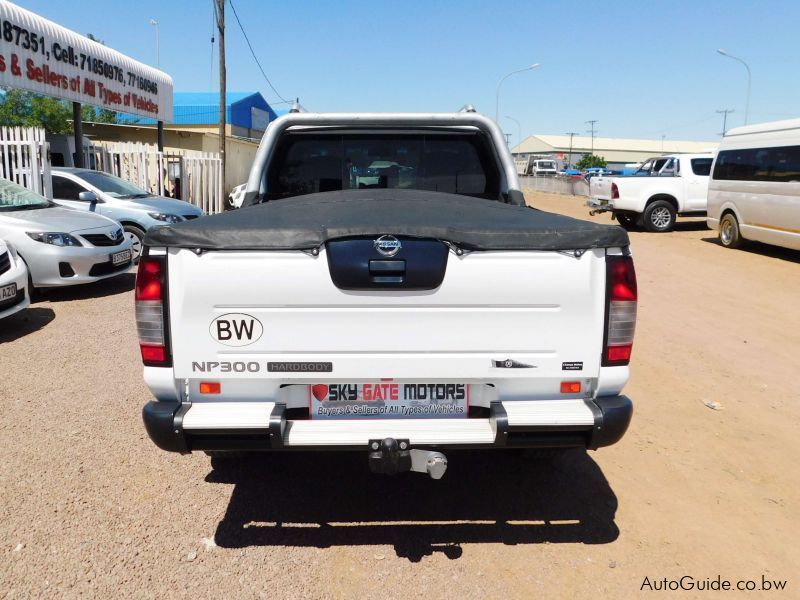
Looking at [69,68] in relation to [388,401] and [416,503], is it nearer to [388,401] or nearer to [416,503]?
[416,503]

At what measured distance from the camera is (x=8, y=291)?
22.2ft

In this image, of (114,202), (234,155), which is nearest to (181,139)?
(234,155)

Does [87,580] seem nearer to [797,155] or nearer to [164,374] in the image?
[164,374]

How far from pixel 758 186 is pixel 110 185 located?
12472 mm

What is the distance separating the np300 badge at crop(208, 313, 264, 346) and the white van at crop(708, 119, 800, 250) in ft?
40.2

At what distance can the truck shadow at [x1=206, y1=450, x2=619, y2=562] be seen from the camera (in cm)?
325

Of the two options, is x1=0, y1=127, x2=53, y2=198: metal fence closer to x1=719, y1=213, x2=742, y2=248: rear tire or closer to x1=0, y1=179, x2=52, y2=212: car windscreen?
x1=0, y1=179, x2=52, y2=212: car windscreen

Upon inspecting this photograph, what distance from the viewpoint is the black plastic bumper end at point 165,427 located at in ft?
9.15

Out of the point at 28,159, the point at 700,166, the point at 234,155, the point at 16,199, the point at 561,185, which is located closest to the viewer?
the point at 16,199

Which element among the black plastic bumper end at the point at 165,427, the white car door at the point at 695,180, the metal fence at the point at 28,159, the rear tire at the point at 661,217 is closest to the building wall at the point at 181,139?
the metal fence at the point at 28,159

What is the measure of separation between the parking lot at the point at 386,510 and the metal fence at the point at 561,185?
3210 centimetres

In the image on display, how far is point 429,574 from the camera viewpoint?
2934mm

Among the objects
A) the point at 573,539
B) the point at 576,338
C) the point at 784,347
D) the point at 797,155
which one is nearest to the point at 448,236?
the point at 576,338

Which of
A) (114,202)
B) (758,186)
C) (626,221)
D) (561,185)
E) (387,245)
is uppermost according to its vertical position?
(758,186)
